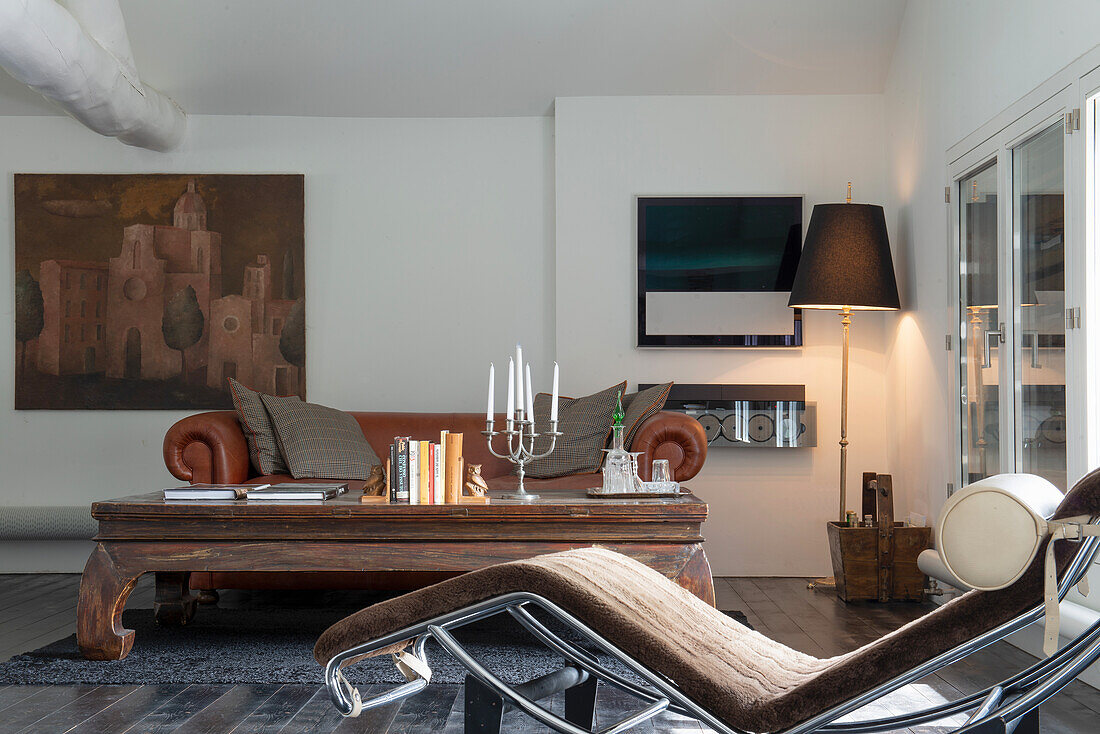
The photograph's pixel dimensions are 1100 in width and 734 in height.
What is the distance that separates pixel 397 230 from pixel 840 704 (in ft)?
13.7

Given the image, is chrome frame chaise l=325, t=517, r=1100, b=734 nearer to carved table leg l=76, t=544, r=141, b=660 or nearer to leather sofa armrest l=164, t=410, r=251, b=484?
carved table leg l=76, t=544, r=141, b=660

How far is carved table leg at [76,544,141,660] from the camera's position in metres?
3.02

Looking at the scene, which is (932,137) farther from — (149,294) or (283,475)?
(149,294)

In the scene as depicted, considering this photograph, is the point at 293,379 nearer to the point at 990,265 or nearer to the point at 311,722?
the point at 311,722

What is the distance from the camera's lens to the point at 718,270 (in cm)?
494

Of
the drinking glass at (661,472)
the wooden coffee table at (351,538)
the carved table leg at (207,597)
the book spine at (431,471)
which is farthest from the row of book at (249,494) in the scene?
the drinking glass at (661,472)

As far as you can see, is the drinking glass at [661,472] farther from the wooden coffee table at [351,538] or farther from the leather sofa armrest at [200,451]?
the leather sofa armrest at [200,451]

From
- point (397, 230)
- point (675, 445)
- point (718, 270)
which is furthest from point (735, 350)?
point (397, 230)

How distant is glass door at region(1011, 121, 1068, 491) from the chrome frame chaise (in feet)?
6.27

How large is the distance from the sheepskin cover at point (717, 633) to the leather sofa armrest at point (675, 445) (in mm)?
2123

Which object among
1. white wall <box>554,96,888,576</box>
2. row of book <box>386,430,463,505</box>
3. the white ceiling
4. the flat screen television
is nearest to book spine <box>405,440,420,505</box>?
row of book <box>386,430,463,505</box>

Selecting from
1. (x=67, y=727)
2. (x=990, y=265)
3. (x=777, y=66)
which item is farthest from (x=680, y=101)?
(x=67, y=727)

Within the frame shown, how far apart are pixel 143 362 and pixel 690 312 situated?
2892mm

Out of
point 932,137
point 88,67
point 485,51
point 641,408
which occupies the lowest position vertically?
point 641,408
